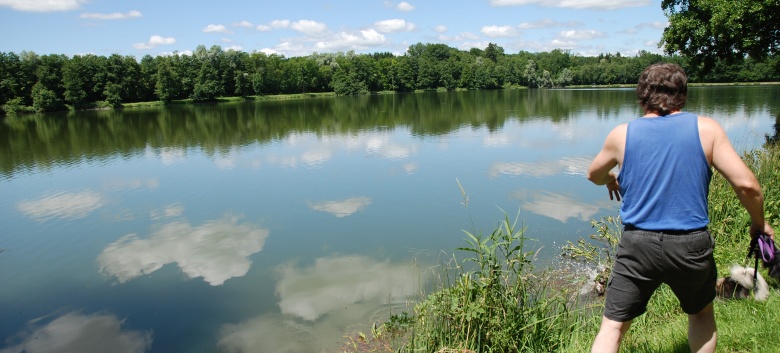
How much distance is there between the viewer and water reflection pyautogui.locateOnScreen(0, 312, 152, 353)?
662cm

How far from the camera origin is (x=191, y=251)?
10.0 metres

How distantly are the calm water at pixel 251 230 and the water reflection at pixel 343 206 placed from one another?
0.28 feet

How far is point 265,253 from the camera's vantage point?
970 cm

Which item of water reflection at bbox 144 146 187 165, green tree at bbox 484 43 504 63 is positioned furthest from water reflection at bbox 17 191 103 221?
green tree at bbox 484 43 504 63

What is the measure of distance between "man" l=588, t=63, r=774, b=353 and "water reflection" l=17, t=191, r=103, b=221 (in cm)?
1408

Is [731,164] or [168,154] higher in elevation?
[731,164]

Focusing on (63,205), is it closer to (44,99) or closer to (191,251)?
(191,251)

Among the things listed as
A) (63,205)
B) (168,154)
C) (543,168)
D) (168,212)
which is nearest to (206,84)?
(168,154)

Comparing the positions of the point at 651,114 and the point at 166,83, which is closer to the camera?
the point at 651,114

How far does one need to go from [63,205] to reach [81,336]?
29.5 feet

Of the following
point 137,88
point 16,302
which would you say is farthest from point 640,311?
point 137,88

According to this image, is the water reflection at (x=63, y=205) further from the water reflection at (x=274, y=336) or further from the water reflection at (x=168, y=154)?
the water reflection at (x=274, y=336)

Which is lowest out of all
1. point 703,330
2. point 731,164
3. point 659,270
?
point 703,330

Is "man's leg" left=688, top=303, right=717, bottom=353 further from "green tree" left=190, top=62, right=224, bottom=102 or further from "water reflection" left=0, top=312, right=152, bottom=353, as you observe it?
"green tree" left=190, top=62, right=224, bottom=102
